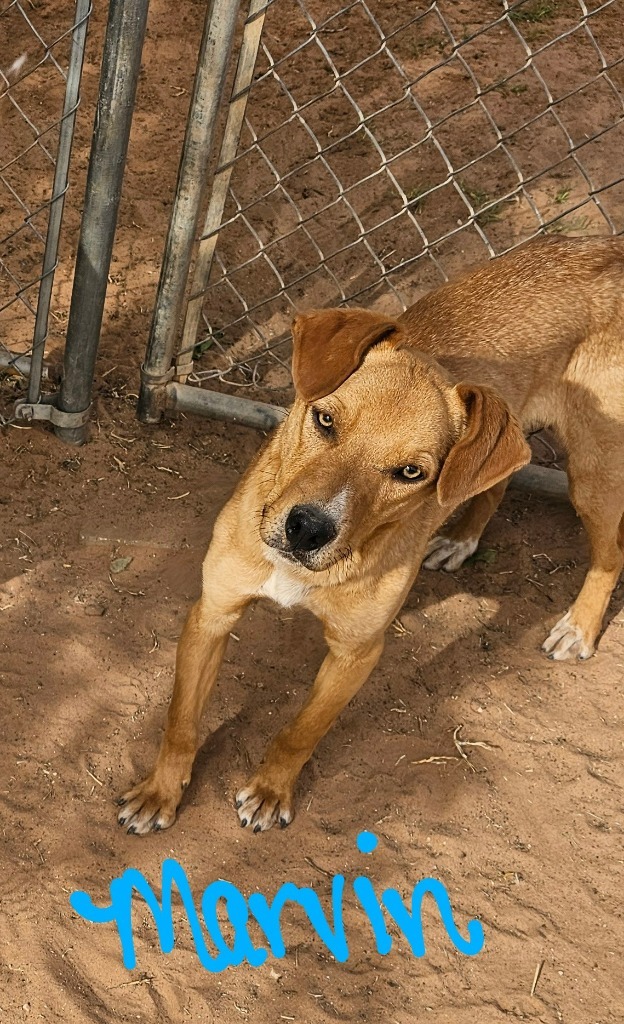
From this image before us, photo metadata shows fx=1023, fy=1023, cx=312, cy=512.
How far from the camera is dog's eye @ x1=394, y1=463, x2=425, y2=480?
3117 millimetres

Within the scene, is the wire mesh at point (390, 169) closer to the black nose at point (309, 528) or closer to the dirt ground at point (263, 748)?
the dirt ground at point (263, 748)

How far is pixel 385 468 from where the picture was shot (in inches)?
121

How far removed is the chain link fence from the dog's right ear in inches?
72.1

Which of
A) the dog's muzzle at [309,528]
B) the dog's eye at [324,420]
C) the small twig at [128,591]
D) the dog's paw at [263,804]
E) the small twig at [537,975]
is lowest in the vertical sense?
the small twig at [537,975]

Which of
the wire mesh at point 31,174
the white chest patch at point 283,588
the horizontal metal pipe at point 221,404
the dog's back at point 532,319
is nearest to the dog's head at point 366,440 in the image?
the white chest patch at point 283,588

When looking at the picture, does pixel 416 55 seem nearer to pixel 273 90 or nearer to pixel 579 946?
pixel 273 90

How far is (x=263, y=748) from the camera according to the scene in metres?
4.10

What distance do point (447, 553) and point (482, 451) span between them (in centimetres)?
195

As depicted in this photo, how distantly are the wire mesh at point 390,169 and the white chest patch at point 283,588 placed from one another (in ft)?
6.64

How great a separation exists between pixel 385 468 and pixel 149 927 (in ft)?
5.82

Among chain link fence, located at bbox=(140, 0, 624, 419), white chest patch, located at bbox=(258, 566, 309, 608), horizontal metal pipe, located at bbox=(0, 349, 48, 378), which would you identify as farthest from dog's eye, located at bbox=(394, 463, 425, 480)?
horizontal metal pipe, located at bbox=(0, 349, 48, 378)

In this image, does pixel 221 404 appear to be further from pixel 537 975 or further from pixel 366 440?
pixel 537 975

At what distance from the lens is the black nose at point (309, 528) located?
297 centimetres

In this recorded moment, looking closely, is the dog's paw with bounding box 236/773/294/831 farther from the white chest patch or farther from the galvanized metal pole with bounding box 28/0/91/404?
the galvanized metal pole with bounding box 28/0/91/404
